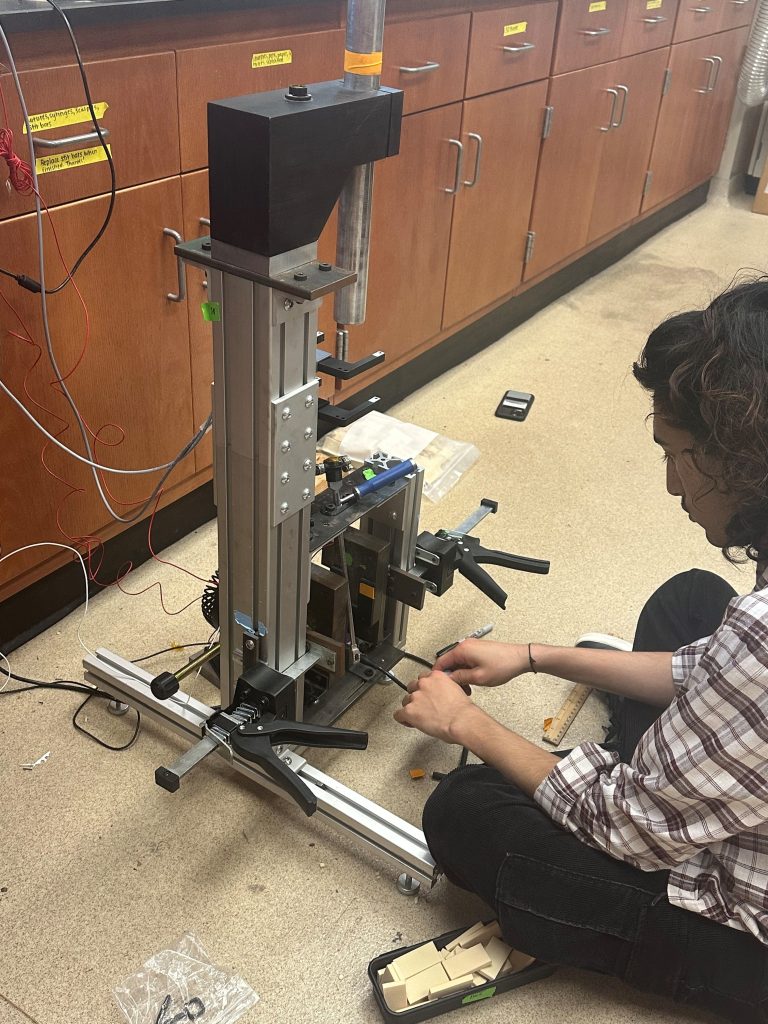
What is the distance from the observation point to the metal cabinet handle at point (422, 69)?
200cm

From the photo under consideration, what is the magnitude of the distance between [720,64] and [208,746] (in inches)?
145

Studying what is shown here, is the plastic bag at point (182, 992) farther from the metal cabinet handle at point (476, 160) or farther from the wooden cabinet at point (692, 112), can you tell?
the wooden cabinet at point (692, 112)

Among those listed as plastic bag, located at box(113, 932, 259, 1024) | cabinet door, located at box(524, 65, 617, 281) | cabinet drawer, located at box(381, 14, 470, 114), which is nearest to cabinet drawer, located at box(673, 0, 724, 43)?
cabinet door, located at box(524, 65, 617, 281)

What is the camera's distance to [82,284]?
1500 mm

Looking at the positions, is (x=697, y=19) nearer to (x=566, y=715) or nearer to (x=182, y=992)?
(x=566, y=715)

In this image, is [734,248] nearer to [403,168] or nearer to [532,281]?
[532,281]

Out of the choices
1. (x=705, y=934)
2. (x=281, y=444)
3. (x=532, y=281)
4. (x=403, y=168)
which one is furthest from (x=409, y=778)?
(x=532, y=281)

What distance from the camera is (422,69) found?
203 centimetres

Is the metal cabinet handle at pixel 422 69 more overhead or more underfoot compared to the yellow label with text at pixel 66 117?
more overhead

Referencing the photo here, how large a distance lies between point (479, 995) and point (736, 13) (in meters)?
3.93

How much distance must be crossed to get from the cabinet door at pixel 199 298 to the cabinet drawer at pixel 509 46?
660 mm

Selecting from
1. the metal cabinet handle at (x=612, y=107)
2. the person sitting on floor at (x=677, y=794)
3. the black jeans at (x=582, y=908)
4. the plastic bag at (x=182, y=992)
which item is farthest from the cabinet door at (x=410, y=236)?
the plastic bag at (x=182, y=992)

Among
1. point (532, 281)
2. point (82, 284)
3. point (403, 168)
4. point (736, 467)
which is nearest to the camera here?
point (736, 467)

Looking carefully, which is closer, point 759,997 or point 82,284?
point 759,997
